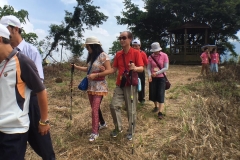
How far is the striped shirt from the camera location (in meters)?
2.16

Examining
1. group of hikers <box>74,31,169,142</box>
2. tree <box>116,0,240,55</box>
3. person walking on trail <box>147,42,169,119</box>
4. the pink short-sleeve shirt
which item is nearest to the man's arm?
group of hikers <box>74,31,169,142</box>

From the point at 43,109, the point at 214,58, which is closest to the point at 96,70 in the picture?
the point at 43,109

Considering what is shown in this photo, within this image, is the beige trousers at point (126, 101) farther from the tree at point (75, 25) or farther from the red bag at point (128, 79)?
the tree at point (75, 25)

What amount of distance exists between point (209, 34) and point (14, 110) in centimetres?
2185

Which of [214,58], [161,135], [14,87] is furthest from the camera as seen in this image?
[214,58]

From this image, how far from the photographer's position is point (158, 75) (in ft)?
18.4

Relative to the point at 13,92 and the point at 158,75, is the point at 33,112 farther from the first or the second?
the point at 158,75

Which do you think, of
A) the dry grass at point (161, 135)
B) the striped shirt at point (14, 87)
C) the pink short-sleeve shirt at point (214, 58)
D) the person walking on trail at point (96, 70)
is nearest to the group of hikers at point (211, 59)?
the pink short-sleeve shirt at point (214, 58)

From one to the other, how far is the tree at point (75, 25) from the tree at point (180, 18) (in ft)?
20.5

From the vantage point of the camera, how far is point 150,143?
4.18 m

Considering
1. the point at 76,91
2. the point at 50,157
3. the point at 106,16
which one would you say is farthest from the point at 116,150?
the point at 106,16

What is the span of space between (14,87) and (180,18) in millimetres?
20849

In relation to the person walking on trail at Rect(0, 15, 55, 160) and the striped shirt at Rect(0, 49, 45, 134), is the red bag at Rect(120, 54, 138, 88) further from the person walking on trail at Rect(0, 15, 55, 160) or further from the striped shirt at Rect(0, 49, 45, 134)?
the striped shirt at Rect(0, 49, 45, 134)

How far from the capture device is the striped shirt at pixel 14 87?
2158mm
